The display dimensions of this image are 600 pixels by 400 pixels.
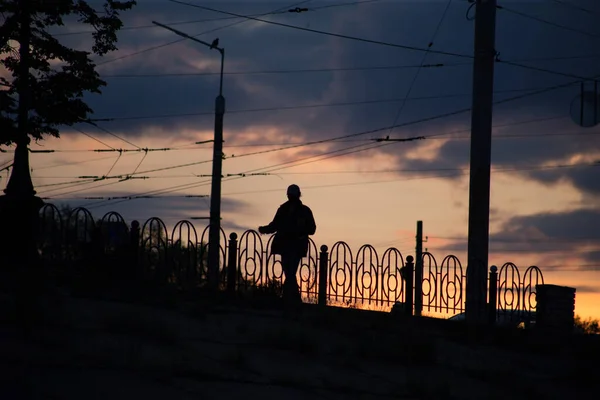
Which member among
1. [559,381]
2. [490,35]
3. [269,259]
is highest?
[490,35]

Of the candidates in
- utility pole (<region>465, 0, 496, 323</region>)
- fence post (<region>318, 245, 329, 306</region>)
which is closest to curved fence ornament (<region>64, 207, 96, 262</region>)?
fence post (<region>318, 245, 329, 306</region>)

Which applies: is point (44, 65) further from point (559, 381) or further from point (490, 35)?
point (559, 381)

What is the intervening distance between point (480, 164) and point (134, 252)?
27.6 feet

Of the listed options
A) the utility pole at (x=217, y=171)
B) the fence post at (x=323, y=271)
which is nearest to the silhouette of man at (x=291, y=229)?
the fence post at (x=323, y=271)

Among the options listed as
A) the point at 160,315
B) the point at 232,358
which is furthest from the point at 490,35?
the point at 232,358

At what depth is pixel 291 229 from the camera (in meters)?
16.0

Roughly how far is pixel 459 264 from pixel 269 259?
4796mm

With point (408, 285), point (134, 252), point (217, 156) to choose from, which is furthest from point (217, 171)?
point (134, 252)

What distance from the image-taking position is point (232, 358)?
10914 mm

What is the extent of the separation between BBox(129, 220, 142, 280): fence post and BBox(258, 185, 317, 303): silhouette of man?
9.43 feet

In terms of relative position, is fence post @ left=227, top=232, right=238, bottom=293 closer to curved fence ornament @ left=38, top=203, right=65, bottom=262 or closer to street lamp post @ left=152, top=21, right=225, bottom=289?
curved fence ornament @ left=38, top=203, right=65, bottom=262

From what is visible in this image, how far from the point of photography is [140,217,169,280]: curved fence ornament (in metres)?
18.7

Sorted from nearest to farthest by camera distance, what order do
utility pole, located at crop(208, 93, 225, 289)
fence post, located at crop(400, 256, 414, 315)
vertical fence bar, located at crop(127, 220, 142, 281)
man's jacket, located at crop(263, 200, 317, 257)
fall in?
man's jacket, located at crop(263, 200, 317, 257) < vertical fence bar, located at crop(127, 220, 142, 281) < fence post, located at crop(400, 256, 414, 315) < utility pole, located at crop(208, 93, 225, 289)

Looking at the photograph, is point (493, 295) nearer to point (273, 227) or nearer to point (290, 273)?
point (290, 273)
